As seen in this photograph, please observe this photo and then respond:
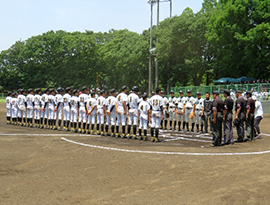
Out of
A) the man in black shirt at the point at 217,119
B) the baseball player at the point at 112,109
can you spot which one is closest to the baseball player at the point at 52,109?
the baseball player at the point at 112,109

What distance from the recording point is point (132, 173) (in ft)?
25.8

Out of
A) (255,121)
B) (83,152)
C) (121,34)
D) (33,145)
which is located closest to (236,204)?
(83,152)

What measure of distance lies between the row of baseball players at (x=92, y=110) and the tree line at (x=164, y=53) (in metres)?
30.8

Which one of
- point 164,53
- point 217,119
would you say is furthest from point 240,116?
point 164,53

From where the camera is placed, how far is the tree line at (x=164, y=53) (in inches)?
1699

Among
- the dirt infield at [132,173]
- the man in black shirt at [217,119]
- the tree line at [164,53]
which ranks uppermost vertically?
the tree line at [164,53]

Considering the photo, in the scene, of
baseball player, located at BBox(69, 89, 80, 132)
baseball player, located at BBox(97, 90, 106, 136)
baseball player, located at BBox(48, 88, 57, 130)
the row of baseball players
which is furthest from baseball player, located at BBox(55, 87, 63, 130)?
baseball player, located at BBox(97, 90, 106, 136)

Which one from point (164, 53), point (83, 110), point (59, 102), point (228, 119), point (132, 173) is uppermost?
point (164, 53)

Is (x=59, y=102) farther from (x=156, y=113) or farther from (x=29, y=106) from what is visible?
(x=156, y=113)

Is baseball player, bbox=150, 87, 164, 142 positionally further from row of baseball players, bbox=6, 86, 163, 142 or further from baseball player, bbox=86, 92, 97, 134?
baseball player, bbox=86, 92, 97, 134

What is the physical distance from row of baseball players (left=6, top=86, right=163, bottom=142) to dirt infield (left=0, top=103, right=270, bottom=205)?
1.76 meters

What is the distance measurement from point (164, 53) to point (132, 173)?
4593 centimetres

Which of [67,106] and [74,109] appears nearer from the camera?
[74,109]

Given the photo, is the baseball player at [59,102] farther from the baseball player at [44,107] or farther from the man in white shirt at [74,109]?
the man in white shirt at [74,109]
